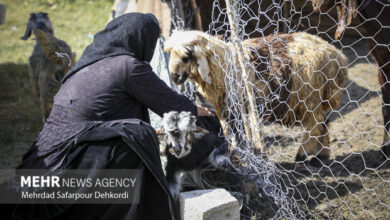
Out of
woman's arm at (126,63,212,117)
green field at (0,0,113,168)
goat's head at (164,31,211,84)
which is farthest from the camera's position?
green field at (0,0,113,168)

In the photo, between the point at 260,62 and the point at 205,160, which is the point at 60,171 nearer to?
the point at 205,160

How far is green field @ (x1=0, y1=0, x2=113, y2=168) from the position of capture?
5.86 m

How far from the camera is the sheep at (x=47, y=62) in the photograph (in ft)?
15.8

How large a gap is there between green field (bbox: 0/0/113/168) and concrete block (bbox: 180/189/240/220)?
2128 mm

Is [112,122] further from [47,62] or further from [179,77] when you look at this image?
[47,62]

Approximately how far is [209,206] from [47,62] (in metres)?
3.56

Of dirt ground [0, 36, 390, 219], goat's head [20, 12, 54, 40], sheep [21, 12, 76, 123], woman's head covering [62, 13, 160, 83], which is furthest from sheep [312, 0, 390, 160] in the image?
goat's head [20, 12, 54, 40]

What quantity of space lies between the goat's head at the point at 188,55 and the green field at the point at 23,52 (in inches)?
41.1

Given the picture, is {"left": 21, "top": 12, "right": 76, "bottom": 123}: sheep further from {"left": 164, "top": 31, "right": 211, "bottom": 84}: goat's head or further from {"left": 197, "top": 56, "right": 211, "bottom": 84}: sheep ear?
{"left": 197, "top": 56, "right": 211, "bottom": 84}: sheep ear

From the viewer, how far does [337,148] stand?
14.9 ft

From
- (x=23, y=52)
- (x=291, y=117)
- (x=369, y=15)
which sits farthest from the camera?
(x=23, y=52)

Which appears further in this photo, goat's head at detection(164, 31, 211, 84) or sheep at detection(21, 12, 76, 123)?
sheep at detection(21, 12, 76, 123)

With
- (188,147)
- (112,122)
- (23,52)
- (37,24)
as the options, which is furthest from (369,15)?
(23,52)

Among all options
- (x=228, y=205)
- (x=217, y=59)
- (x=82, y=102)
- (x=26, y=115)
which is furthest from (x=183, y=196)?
(x=26, y=115)
